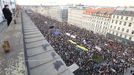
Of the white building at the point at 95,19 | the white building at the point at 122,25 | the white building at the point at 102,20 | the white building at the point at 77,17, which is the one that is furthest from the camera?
the white building at the point at 77,17

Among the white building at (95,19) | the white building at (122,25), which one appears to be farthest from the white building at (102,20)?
the white building at (122,25)

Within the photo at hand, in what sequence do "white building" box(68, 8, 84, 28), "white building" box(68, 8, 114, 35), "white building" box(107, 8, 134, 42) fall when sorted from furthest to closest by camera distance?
"white building" box(68, 8, 84, 28)
"white building" box(68, 8, 114, 35)
"white building" box(107, 8, 134, 42)

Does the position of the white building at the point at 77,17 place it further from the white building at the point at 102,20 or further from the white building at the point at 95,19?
the white building at the point at 102,20

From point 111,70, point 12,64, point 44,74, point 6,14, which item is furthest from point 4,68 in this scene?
point 111,70

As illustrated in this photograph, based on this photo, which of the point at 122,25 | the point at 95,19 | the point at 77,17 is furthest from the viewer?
the point at 77,17

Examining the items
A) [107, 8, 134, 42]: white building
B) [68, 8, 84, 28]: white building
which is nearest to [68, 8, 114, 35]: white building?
[68, 8, 84, 28]: white building

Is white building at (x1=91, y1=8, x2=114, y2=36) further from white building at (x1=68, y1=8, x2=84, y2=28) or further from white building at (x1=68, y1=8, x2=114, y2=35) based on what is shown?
white building at (x1=68, y1=8, x2=84, y2=28)

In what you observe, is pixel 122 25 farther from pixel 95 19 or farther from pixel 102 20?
pixel 95 19

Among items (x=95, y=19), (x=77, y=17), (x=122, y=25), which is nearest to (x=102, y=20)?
(x=95, y=19)
